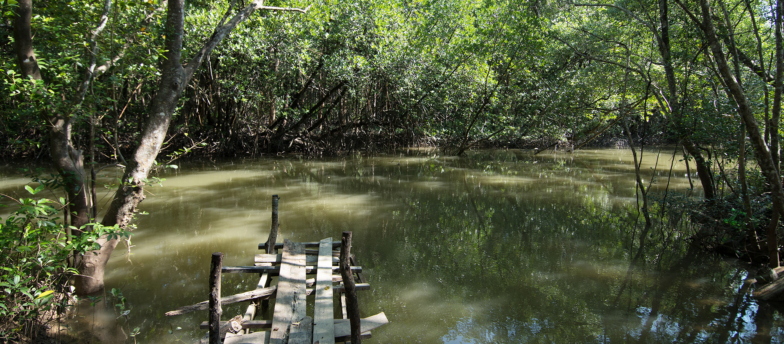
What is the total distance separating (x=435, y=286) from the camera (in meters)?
4.77

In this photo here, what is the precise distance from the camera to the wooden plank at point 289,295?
3.08 m

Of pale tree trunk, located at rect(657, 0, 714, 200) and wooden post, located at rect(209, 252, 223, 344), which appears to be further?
pale tree trunk, located at rect(657, 0, 714, 200)

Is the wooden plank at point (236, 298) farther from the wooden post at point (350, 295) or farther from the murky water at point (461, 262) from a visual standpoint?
the wooden post at point (350, 295)

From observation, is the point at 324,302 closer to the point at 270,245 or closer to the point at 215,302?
the point at 215,302

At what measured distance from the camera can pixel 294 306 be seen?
339 centimetres

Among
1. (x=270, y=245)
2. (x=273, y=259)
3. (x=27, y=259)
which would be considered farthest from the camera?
(x=270, y=245)

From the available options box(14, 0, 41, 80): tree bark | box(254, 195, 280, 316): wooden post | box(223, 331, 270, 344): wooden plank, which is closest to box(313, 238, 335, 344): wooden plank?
box(223, 331, 270, 344): wooden plank

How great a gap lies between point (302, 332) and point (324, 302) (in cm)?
45

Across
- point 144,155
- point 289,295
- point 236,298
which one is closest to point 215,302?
point 236,298

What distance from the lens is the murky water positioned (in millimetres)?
3932

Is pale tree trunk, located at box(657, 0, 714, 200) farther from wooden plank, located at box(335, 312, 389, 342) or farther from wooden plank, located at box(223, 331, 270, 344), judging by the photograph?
wooden plank, located at box(223, 331, 270, 344)

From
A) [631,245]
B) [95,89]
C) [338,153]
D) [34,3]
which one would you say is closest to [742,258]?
[631,245]

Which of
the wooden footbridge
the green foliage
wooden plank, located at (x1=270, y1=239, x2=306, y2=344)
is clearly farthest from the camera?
wooden plank, located at (x1=270, y1=239, x2=306, y2=344)

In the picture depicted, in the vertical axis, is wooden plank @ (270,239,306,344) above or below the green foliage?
below
